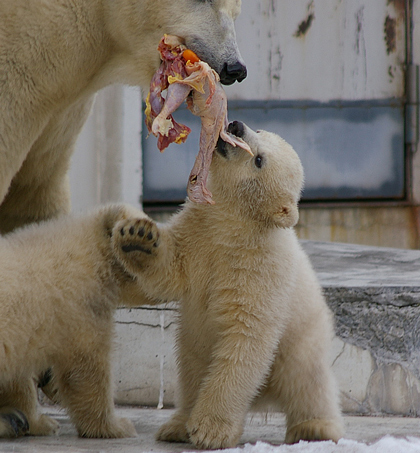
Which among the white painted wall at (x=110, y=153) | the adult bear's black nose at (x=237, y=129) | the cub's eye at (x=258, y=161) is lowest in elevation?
the cub's eye at (x=258, y=161)

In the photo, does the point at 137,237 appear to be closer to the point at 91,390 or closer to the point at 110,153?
the point at 91,390

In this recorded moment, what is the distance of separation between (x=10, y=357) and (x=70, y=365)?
231 millimetres

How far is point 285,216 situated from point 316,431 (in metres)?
0.75

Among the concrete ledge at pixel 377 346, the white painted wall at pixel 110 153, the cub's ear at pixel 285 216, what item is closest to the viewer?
the cub's ear at pixel 285 216

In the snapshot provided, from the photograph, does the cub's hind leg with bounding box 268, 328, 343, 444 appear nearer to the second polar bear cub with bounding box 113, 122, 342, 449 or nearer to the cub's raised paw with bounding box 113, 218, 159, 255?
the second polar bear cub with bounding box 113, 122, 342, 449

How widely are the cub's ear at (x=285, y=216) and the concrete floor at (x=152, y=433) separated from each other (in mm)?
793

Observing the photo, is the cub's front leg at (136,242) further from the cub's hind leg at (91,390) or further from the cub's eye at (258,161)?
the cub's eye at (258,161)

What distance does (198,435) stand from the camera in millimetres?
2594

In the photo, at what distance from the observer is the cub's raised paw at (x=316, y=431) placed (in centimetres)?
276

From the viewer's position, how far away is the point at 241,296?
8.94ft

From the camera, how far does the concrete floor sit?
106 inches

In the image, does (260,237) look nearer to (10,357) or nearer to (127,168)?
(10,357)

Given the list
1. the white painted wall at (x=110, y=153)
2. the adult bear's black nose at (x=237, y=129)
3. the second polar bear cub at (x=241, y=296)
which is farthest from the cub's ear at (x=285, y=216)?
the white painted wall at (x=110, y=153)

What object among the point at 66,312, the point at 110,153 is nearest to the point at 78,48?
the point at 66,312
